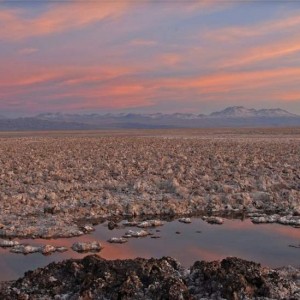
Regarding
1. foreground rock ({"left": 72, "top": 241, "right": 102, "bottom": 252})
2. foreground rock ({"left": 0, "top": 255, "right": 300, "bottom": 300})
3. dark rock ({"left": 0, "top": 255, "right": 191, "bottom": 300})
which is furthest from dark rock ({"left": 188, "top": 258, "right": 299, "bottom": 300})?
foreground rock ({"left": 72, "top": 241, "right": 102, "bottom": 252})

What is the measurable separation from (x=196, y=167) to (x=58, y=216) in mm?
11589

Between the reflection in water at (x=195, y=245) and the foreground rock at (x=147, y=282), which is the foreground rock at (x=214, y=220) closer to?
the reflection in water at (x=195, y=245)

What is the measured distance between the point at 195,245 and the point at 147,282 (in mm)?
3948

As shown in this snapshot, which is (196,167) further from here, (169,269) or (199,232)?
(169,269)

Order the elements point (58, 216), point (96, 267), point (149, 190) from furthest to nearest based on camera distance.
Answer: point (149, 190) → point (58, 216) → point (96, 267)

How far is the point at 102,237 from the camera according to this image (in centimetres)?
1127

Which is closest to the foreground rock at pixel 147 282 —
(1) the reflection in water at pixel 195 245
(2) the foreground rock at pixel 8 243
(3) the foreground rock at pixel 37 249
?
(1) the reflection in water at pixel 195 245

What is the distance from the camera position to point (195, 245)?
10.7 m

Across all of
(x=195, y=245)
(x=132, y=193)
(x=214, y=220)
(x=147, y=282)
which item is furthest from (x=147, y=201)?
(x=147, y=282)

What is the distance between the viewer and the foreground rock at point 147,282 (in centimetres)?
660

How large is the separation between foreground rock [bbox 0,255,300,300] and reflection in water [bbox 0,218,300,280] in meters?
1.69

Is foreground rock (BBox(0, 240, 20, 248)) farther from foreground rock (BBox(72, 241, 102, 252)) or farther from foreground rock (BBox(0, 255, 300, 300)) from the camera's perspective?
foreground rock (BBox(0, 255, 300, 300))

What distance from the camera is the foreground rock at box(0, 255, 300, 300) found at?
6598 millimetres

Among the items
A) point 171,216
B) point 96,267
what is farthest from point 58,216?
point 96,267
